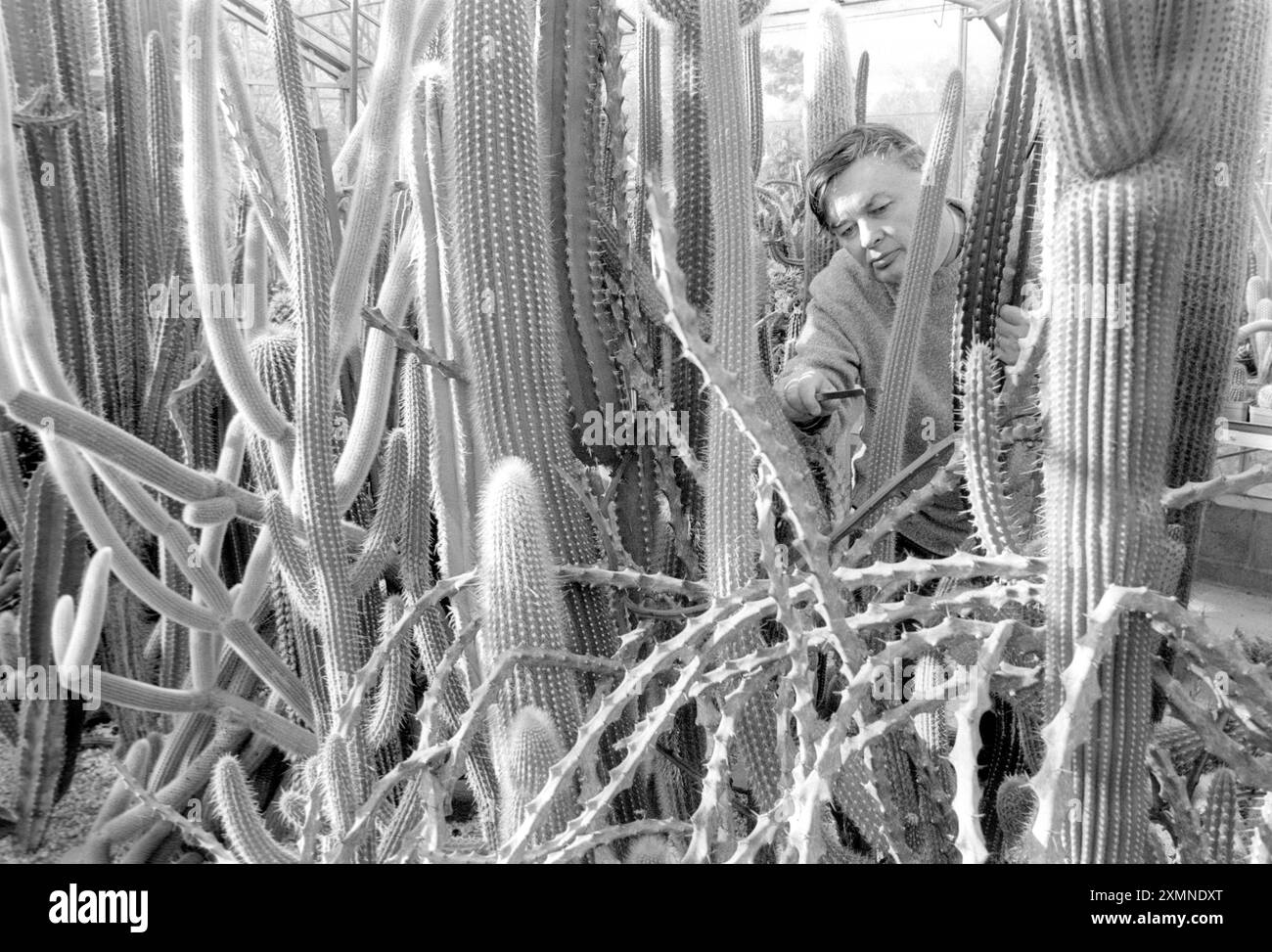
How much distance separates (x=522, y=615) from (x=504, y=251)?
1.10 ft

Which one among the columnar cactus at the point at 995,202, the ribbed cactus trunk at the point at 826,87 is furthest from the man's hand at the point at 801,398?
the ribbed cactus trunk at the point at 826,87

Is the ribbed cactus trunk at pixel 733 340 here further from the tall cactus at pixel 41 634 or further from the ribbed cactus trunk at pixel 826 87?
the tall cactus at pixel 41 634

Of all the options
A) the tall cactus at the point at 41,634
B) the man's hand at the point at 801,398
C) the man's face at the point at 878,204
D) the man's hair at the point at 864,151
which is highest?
the man's hair at the point at 864,151

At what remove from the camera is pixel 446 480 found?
1.09 m

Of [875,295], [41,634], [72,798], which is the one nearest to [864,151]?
[875,295]

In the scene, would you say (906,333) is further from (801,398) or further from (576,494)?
(576,494)

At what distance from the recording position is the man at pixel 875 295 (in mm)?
1438

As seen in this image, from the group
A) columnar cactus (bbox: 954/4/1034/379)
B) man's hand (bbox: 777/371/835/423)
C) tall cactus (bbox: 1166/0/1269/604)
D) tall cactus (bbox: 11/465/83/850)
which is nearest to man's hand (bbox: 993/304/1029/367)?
columnar cactus (bbox: 954/4/1034/379)

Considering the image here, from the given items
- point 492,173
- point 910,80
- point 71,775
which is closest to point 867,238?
point 492,173

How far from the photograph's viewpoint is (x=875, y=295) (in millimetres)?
1599

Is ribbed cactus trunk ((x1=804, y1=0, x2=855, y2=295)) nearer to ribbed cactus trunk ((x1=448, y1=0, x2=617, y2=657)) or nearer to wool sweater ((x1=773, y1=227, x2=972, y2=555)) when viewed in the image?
wool sweater ((x1=773, y1=227, x2=972, y2=555))

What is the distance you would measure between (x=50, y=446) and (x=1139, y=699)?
1321 millimetres

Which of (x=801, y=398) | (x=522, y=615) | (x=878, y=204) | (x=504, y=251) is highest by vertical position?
(x=878, y=204)
